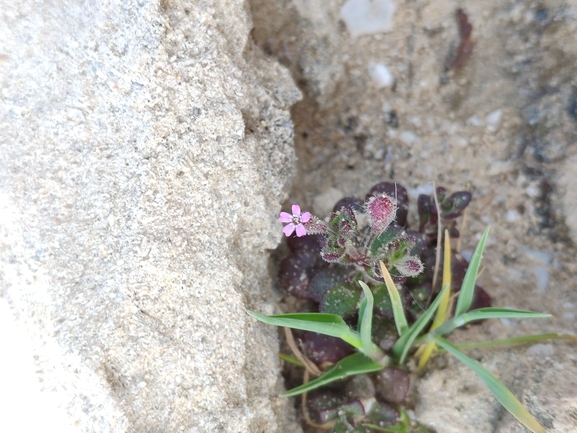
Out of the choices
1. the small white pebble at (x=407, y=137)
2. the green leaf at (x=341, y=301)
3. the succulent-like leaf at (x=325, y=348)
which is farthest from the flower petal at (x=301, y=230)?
the small white pebble at (x=407, y=137)

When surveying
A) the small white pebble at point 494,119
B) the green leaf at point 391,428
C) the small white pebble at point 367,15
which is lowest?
the green leaf at point 391,428

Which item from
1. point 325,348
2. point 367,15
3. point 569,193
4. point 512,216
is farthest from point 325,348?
point 367,15

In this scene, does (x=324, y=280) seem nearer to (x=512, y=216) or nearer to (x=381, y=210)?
(x=381, y=210)

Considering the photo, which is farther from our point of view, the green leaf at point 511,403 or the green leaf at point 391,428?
the green leaf at point 391,428

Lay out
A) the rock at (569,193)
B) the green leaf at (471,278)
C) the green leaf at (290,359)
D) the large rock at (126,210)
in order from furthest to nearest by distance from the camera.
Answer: the rock at (569,193)
the green leaf at (290,359)
the green leaf at (471,278)
the large rock at (126,210)

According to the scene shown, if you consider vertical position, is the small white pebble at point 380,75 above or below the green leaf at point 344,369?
above

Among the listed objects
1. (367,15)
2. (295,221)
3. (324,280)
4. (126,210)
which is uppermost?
(367,15)

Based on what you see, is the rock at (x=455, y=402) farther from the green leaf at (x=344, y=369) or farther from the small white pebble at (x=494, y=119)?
the small white pebble at (x=494, y=119)
